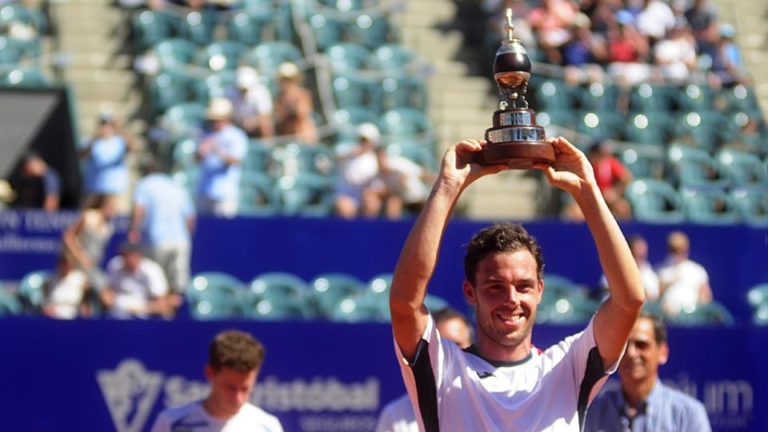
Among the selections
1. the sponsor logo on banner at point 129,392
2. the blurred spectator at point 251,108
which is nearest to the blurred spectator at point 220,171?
the blurred spectator at point 251,108

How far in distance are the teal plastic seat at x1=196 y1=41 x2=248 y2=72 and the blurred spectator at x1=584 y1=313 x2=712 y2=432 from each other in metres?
9.74

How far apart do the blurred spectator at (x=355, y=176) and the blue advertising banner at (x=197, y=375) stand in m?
4.12

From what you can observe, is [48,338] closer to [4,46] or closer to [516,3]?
[4,46]

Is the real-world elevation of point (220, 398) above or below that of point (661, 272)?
below

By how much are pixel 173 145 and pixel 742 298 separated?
214 inches

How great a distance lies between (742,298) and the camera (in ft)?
39.6

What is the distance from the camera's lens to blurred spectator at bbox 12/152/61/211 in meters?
13.6

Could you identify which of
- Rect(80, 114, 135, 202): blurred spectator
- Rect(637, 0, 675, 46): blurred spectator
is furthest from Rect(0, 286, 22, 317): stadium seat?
Rect(637, 0, 675, 46): blurred spectator

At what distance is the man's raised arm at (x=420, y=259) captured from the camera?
4.01 m

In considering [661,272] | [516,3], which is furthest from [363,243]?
[516,3]

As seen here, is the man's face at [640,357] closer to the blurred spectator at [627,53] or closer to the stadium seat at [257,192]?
the stadium seat at [257,192]

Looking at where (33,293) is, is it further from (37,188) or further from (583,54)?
(583,54)

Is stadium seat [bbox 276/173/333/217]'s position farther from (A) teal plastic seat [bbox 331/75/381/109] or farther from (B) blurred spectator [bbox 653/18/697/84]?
(B) blurred spectator [bbox 653/18/697/84]

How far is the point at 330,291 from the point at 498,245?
7.60 m
